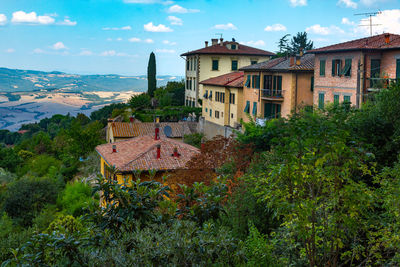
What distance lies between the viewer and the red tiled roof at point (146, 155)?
24203mm

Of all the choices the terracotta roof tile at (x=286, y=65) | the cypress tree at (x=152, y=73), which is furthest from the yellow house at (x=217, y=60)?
the terracotta roof tile at (x=286, y=65)

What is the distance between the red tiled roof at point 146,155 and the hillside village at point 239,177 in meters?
0.12

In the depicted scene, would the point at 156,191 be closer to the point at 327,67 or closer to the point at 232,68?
the point at 327,67

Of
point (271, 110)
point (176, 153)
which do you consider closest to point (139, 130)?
point (271, 110)

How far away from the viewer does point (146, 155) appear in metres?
25.7

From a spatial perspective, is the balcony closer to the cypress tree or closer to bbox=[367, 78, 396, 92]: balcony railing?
bbox=[367, 78, 396, 92]: balcony railing

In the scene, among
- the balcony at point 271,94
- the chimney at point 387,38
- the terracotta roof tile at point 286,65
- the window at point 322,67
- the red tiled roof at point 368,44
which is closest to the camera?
the red tiled roof at point 368,44

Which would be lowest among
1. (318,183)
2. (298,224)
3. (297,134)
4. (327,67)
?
(298,224)

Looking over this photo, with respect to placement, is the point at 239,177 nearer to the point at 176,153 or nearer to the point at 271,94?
the point at 176,153

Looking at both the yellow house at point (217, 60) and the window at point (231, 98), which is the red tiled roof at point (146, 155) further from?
the yellow house at point (217, 60)

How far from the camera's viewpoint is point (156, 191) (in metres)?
7.55

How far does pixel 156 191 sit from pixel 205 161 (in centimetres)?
1280

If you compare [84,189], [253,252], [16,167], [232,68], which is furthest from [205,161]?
[16,167]

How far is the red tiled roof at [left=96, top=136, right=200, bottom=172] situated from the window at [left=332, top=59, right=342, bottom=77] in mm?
11740
